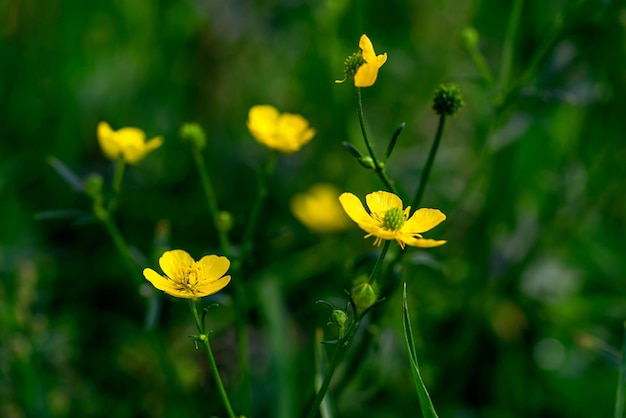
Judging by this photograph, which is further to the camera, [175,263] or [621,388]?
[621,388]

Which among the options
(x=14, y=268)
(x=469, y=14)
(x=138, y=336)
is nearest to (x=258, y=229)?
(x=138, y=336)

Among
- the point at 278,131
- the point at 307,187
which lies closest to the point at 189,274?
the point at 278,131

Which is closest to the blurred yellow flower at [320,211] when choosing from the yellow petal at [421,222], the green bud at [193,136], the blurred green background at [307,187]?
the blurred green background at [307,187]

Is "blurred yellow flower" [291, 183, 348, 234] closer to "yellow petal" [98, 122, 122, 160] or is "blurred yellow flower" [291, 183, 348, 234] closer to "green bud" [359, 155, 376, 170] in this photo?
"yellow petal" [98, 122, 122, 160]

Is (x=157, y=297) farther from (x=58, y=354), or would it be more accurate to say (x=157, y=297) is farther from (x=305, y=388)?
(x=305, y=388)

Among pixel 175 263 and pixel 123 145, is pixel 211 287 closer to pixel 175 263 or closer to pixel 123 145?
pixel 175 263

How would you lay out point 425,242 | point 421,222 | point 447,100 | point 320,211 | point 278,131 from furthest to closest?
point 320,211, point 278,131, point 447,100, point 421,222, point 425,242
